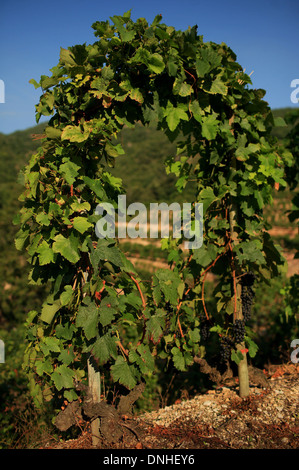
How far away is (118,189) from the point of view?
2596 millimetres

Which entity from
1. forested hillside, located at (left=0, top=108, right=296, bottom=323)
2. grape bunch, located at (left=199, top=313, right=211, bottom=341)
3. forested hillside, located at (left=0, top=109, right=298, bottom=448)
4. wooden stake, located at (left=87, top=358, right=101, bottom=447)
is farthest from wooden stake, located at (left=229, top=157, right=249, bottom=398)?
wooden stake, located at (left=87, top=358, right=101, bottom=447)

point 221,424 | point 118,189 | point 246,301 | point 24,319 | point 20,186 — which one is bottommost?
point 24,319

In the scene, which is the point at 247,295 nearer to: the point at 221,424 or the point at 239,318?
the point at 239,318

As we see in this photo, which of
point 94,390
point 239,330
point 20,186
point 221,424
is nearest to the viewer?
point 94,390

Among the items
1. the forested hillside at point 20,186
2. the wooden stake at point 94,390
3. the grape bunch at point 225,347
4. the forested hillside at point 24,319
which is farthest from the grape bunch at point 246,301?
the wooden stake at point 94,390

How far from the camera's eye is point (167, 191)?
96.8 ft

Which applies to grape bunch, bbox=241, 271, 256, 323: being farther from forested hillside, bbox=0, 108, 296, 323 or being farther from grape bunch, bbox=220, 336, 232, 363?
forested hillside, bbox=0, 108, 296, 323

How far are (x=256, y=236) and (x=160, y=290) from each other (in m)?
1.05

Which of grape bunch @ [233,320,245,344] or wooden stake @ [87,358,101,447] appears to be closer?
wooden stake @ [87,358,101,447]

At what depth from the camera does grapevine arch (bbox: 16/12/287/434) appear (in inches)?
92.0

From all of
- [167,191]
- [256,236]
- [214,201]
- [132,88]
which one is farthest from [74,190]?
[167,191]

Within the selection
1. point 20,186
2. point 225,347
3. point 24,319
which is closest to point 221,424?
point 225,347

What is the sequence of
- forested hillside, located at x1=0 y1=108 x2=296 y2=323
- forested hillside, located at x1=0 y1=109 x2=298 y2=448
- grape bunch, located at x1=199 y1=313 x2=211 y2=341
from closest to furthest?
grape bunch, located at x1=199 y1=313 x2=211 y2=341 → forested hillside, located at x1=0 y1=109 x2=298 y2=448 → forested hillside, located at x1=0 y1=108 x2=296 y2=323

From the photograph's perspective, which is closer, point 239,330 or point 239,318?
point 239,330
